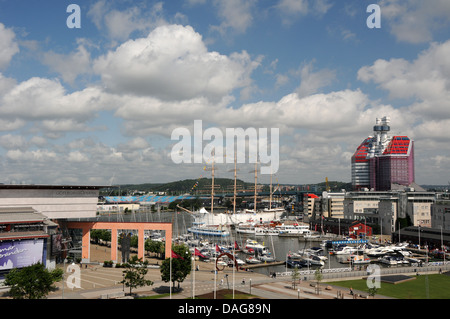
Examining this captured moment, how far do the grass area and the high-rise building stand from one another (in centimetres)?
13139

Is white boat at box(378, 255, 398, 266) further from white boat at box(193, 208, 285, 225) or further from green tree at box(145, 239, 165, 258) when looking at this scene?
white boat at box(193, 208, 285, 225)

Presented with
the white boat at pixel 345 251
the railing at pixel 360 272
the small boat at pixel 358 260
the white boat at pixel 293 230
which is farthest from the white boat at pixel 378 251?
the white boat at pixel 293 230

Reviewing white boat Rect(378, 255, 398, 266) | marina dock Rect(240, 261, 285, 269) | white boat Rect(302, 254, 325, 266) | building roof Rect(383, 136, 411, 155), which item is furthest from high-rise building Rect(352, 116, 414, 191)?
marina dock Rect(240, 261, 285, 269)

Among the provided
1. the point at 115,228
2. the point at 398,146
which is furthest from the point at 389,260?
the point at 398,146

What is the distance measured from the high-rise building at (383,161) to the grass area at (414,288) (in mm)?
131389

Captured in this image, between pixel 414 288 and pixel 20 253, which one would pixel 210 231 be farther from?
pixel 414 288

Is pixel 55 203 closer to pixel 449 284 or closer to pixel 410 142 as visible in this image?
pixel 449 284

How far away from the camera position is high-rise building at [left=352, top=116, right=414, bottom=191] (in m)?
180

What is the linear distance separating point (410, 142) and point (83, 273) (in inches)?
6997

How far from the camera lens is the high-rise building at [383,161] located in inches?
7077

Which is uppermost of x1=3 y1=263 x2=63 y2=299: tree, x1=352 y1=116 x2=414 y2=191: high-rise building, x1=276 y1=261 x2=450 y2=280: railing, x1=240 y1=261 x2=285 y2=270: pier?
x1=352 y1=116 x2=414 y2=191: high-rise building

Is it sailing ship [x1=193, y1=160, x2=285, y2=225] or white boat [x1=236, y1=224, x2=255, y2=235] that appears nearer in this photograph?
white boat [x1=236, y1=224, x2=255, y2=235]

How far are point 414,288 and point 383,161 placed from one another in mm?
151792
